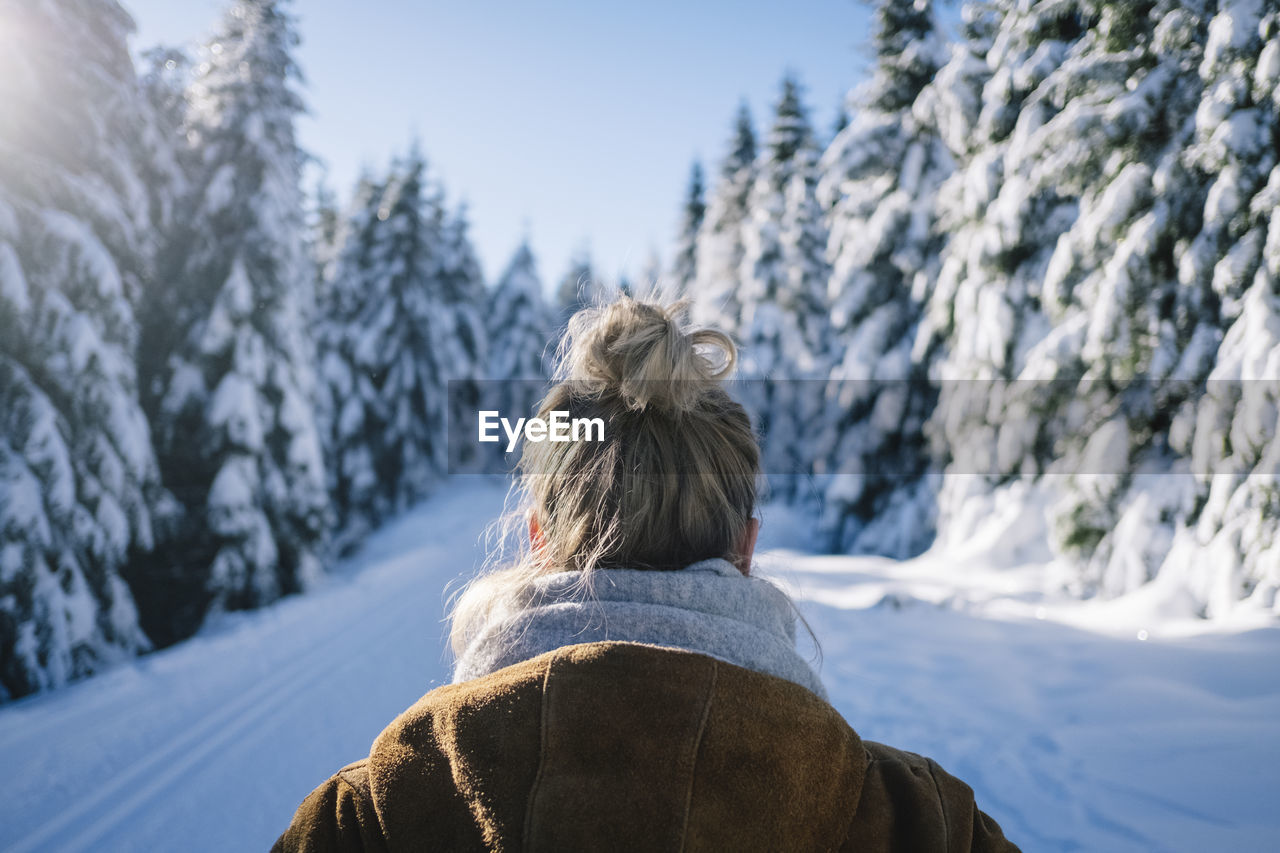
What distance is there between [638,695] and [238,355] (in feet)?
39.1

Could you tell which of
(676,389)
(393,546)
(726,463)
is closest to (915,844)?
(726,463)

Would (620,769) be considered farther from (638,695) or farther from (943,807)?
(943,807)

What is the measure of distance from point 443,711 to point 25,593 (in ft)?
24.3

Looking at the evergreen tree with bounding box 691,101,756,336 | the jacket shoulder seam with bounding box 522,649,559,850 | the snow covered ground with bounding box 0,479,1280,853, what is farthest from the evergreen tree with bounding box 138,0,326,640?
the evergreen tree with bounding box 691,101,756,336

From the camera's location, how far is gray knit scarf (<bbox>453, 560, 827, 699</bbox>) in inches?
47.5

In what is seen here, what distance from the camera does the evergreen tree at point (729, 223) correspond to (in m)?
23.6

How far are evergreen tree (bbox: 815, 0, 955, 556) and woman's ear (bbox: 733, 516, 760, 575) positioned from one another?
11.7 metres

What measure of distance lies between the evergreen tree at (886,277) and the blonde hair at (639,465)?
38.9 ft

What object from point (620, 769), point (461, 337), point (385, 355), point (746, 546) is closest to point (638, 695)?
point (620, 769)

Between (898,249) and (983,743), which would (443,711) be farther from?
(898,249)

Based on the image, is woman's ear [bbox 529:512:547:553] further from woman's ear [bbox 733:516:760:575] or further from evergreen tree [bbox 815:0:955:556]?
evergreen tree [bbox 815:0:955:556]

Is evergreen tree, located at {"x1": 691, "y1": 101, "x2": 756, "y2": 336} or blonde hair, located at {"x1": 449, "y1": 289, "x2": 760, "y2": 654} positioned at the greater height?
evergreen tree, located at {"x1": 691, "y1": 101, "x2": 756, "y2": 336}

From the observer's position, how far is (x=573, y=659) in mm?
1024

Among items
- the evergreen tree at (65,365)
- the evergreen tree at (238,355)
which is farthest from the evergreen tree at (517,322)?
the evergreen tree at (65,365)
